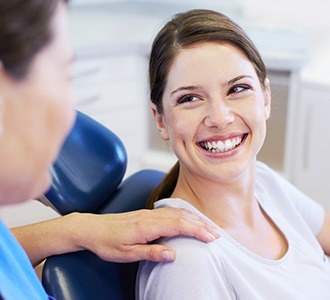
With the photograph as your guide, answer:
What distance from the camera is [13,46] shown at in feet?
2.14

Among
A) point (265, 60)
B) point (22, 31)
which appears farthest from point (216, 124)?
point (265, 60)

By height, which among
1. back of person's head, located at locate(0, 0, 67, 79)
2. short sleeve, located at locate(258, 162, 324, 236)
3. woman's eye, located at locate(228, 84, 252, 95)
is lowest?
short sleeve, located at locate(258, 162, 324, 236)

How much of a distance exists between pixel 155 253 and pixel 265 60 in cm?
140

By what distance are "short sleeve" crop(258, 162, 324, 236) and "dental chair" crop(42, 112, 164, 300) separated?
0.30 metres

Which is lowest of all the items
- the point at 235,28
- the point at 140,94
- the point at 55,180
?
the point at 140,94

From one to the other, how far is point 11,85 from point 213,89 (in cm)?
60

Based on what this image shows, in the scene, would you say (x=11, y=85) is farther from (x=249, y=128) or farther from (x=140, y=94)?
(x=140, y=94)

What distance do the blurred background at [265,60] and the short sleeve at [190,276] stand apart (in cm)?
133

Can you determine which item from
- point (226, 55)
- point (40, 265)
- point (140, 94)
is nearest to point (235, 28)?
point (226, 55)

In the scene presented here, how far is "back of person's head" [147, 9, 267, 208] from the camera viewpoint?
48.4 inches

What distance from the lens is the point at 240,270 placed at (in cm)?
120

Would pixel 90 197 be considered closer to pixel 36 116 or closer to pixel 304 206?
pixel 304 206

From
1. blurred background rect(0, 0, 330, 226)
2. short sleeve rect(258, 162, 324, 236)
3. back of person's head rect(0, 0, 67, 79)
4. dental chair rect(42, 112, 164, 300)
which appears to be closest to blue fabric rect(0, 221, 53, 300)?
dental chair rect(42, 112, 164, 300)

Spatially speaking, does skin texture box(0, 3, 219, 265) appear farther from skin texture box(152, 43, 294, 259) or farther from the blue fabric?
skin texture box(152, 43, 294, 259)
